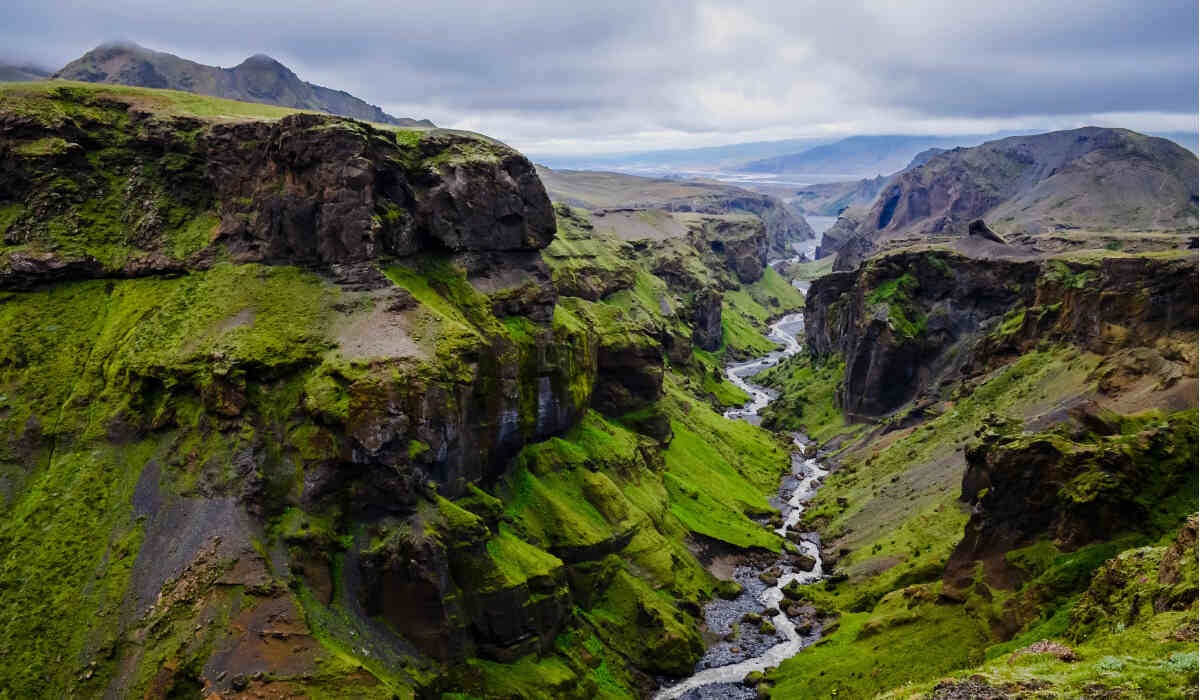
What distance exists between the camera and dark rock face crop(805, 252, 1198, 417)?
118062mm

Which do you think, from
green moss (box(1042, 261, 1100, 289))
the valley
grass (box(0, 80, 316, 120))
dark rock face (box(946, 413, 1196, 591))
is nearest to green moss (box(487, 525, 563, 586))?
the valley

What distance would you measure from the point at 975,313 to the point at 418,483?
465 ft

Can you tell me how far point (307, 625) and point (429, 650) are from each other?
469 inches

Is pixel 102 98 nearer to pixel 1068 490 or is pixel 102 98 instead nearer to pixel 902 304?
pixel 1068 490

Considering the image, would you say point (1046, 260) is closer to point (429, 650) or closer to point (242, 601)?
point (429, 650)

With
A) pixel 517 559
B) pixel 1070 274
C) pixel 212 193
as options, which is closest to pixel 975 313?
pixel 1070 274

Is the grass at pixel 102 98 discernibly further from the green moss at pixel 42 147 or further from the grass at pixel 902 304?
the grass at pixel 902 304

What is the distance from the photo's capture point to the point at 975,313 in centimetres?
17138

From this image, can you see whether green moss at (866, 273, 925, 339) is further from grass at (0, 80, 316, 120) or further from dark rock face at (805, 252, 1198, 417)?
grass at (0, 80, 316, 120)

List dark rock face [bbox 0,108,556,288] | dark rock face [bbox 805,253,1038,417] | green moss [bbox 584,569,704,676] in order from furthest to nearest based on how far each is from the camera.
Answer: dark rock face [bbox 805,253,1038,417] → green moss [bbox 584,569,704,676] → dark rock face [bbox 0,108,556,288]

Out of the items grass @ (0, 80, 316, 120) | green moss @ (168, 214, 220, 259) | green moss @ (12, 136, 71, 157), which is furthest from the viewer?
green moss @ (168, 214, 220, 259)

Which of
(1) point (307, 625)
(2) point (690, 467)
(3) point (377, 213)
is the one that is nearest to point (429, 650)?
(1) point (307, 625)

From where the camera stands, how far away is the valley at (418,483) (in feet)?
195

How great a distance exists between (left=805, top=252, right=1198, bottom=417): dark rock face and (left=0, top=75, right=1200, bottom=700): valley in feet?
5.27
